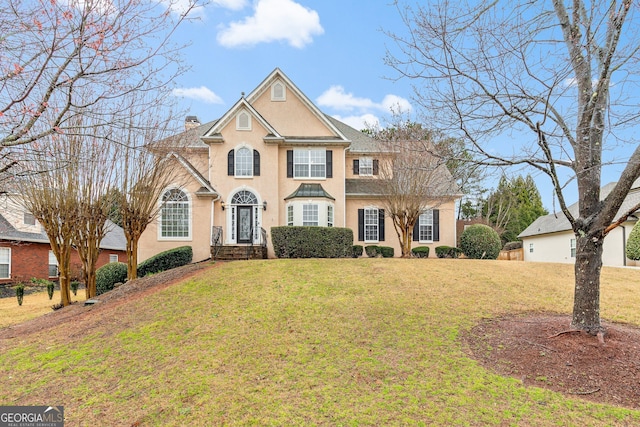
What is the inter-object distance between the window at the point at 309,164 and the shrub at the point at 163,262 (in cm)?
666

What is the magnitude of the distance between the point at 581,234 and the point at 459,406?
12.1ft

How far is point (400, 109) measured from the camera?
16672mm

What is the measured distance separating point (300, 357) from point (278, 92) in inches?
628

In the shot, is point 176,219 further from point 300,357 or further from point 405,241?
point 300,357

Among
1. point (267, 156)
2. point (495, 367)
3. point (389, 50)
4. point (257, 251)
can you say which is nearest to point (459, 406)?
point (495, 367)

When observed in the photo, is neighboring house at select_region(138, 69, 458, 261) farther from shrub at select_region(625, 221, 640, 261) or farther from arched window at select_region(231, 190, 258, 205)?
shrub at select_region(625, 221, 640, 261)

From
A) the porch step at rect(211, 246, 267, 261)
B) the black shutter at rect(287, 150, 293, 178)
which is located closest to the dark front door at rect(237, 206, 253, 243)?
the porch step at rect(211, 246, 267, 261)

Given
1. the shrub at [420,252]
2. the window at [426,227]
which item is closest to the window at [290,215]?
the shrub at [420,252]

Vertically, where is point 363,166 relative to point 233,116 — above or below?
below

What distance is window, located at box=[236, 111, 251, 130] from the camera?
1823 centimetres

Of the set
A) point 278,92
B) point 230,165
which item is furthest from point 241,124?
point 278,92

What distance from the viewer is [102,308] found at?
10383 mm

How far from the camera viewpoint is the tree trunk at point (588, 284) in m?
6.15

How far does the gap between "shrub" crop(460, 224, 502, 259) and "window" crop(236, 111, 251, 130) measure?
39.3 feet
